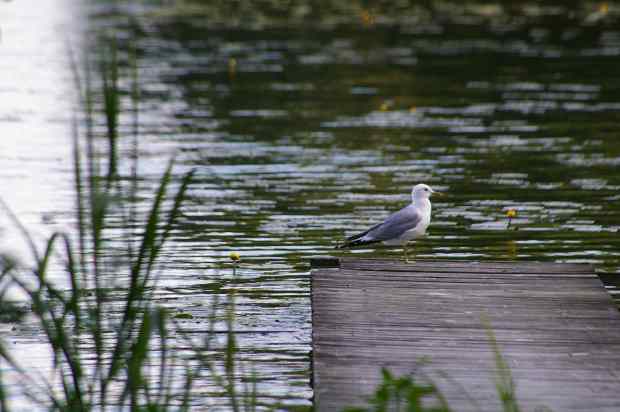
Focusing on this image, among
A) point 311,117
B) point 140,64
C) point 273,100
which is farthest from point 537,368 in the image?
point 140,64

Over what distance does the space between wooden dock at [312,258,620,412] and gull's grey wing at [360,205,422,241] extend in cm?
57

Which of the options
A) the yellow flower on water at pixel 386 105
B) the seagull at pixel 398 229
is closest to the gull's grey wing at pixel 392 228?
the seagull at pixel 398 229

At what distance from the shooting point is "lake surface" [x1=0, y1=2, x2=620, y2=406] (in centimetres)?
998

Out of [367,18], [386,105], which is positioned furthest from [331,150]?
[367,18]

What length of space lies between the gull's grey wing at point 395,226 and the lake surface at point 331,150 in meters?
0.67

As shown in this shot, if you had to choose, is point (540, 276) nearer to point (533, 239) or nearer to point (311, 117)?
point (533, 239)

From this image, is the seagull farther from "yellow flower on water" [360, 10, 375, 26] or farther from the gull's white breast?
"yellow flower on water" [360, 10, 375, 26]

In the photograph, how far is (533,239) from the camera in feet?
35.8

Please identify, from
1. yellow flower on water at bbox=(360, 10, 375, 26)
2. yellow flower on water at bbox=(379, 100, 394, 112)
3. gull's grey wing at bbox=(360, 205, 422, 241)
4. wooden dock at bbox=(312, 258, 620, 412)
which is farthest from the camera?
yellow flower on water at bbox=(360, 10, 375, 26)

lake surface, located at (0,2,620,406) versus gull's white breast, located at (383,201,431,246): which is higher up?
lake surface, located at (0,2,620,406)

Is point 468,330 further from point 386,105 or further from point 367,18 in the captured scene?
Answer: point 367,18

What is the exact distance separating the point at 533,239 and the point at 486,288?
9.39 ft

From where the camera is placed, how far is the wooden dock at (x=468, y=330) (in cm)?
606

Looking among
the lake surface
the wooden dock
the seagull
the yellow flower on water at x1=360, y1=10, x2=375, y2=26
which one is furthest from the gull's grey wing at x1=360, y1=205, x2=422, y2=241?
the yellow flower on water at x1=360, y1=10, x2=375, y2=26
